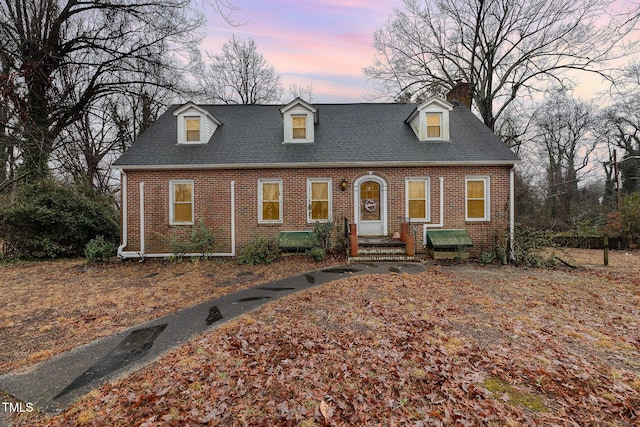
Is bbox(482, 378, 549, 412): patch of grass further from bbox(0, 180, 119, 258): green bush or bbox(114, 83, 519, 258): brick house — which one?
bbox(0, 180, 119, 258): green bush

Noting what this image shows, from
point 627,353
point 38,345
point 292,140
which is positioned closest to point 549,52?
point 292,140

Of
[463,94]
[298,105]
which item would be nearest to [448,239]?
[298,105]

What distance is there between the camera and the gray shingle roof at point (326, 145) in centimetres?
1041

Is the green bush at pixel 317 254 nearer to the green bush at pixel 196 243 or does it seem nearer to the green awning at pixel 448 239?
the green bush at pixel 196 243

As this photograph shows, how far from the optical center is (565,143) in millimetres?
26125

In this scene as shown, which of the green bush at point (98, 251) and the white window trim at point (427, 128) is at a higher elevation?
the white window trim at point (427, 128)

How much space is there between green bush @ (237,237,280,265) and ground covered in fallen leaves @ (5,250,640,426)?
4043 mm

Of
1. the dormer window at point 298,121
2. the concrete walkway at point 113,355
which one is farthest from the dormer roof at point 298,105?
the concrete walkway at point 113,355

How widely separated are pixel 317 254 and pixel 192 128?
721 cm

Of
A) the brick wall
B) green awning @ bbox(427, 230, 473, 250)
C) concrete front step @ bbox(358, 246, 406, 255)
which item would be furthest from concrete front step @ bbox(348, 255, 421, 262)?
the brick wall

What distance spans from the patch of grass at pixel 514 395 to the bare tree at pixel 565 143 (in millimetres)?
27611

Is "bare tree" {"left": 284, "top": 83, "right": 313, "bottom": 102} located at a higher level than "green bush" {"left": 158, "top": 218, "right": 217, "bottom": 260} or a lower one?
higher

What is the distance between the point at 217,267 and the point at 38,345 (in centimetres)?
507

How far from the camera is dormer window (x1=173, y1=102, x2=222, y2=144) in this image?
11195 millimetres
